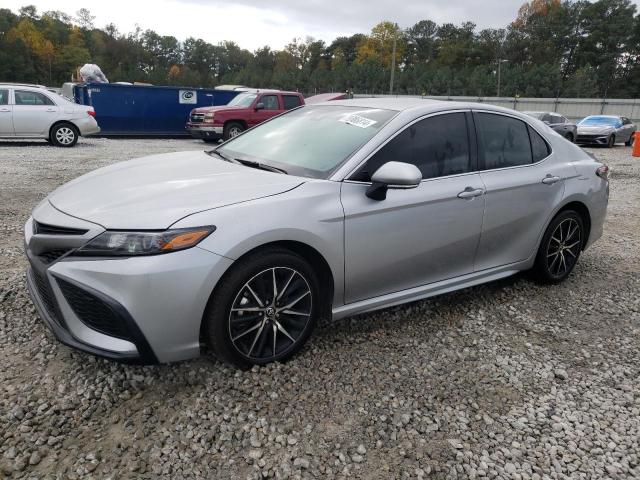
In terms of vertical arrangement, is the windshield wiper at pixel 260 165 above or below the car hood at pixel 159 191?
above

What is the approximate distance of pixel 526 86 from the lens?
57.2m

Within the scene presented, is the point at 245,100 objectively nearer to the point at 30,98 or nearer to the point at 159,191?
the point at 30,98

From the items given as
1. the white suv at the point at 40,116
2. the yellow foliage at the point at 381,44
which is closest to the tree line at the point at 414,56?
the yellow foliage at the point at 381,44

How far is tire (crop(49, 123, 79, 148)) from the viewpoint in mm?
12789

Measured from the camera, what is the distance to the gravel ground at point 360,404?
224cm

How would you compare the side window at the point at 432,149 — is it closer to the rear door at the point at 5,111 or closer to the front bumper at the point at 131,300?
the front bumper at the point at 131,300

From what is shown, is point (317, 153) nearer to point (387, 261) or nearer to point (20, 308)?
point (387, 261)

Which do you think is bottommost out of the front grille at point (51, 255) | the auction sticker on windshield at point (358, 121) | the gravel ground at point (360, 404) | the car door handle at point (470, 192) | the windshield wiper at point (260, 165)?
the gravel ground at point (360, 404)

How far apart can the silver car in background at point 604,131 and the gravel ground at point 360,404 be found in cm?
1961

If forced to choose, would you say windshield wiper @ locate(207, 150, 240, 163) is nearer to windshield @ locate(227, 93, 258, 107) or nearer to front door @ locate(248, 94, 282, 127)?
front door @ locate(248, 94, 282, 127)

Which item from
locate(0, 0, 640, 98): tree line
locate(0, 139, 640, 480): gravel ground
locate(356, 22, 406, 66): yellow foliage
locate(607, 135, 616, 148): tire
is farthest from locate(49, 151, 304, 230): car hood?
locate(356, 22, 406, 66): yellow foliage

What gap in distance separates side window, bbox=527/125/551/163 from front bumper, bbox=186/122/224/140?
12.2 metres

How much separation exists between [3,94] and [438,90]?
2158 inches

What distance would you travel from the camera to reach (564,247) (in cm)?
437
